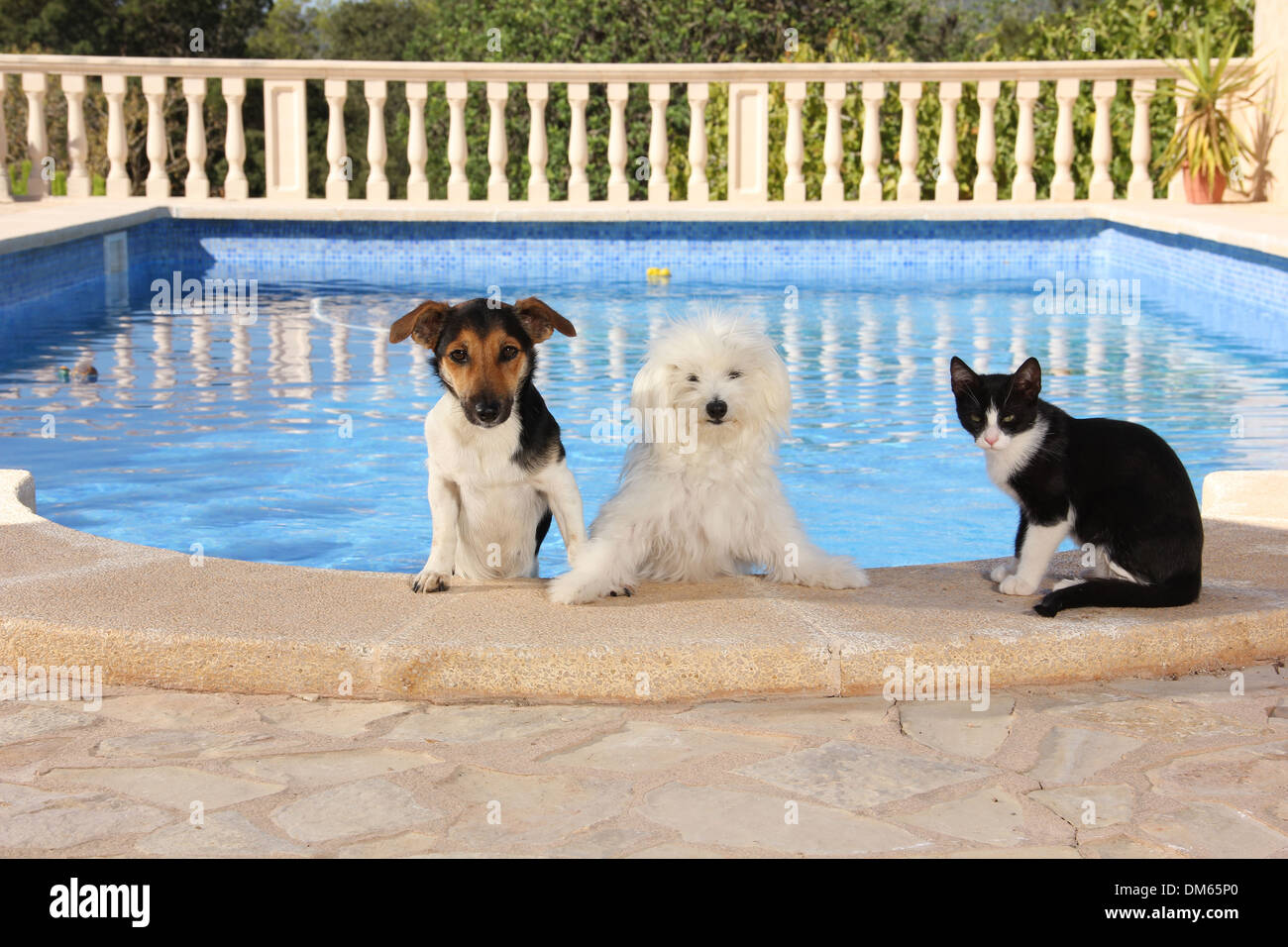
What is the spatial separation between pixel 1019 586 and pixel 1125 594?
294 millimetres

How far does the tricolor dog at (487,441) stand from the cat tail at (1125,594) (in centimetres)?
134

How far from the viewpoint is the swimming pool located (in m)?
6.86

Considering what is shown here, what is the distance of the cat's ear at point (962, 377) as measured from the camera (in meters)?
4.08

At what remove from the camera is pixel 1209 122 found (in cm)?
1404

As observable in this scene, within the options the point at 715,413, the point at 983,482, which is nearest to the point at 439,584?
the point at 715,413

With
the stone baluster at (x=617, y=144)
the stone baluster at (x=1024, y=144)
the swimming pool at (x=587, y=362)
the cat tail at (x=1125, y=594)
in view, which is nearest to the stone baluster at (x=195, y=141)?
the swimming pool at (x=587, y=362)

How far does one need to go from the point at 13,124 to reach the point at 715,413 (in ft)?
61.1

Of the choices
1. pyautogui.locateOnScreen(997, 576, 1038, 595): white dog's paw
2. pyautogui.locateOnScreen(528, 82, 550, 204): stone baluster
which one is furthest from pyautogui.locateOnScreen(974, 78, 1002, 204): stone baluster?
pyautogui.locateOnScreen(997, 576, 1038, 595): white dog's paw

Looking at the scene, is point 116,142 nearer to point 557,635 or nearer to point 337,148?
point 337,148

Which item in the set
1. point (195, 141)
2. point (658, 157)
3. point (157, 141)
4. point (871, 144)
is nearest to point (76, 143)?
point (157, 141)
